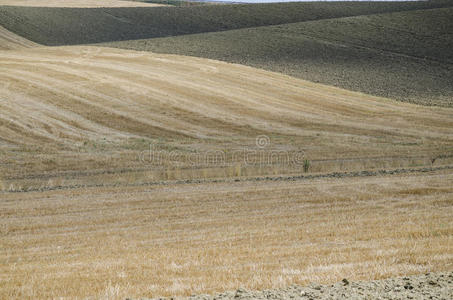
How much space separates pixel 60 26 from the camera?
83062 millimetres

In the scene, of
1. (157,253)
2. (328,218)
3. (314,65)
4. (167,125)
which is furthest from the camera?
(314,65)

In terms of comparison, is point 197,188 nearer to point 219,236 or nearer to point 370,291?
point 219,236

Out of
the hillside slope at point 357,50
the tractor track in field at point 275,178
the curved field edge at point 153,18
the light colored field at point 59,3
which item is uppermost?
the light colored field at point 59,3

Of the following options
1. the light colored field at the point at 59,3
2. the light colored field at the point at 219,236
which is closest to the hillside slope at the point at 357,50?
the light colored field at the point at 219,236

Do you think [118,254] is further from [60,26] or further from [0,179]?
[60,26]

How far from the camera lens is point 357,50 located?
69.9 metres

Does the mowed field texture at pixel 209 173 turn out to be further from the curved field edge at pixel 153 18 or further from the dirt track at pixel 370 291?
the curved field edge at pixel 153 18

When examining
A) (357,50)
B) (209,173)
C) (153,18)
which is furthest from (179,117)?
(153,18)

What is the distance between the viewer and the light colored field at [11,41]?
66.6 meters

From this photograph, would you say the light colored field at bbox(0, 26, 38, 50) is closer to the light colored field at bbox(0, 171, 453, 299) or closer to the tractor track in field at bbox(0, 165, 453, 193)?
the tractor track in field at bbox(0, 165, 453, 193)

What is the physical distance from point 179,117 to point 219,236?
25.2 metres

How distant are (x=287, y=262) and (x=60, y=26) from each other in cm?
7856

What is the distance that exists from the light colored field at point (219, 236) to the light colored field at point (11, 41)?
50258 millimetres

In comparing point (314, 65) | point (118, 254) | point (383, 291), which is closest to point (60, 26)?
point (314, 65)
